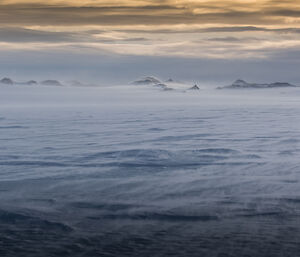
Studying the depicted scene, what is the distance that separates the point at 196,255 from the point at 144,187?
271cm

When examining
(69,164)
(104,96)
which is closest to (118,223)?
(69,164)

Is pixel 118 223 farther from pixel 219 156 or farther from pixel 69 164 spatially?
pixel 219 156

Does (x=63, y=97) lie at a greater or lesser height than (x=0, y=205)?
lesser

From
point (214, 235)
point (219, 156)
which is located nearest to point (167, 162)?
point (219, 156)

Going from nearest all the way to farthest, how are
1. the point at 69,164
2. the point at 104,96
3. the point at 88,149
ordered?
the point at 69,164 < the point at 88,149 < the point at 104,96

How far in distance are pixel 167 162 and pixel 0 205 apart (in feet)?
11.9

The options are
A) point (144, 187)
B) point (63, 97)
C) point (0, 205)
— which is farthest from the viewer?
point (63, 97)

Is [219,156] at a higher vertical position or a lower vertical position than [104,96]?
higher

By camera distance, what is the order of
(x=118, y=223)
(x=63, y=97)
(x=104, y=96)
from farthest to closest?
(x=104, y=96), (x=63, y=97), (x=118, y=223)

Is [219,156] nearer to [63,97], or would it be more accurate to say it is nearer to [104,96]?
[63,97]

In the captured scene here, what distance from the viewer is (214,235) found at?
4926 millimetres

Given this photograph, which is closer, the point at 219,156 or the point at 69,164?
the point at 69,164

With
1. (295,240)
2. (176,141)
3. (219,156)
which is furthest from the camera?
(176,141)

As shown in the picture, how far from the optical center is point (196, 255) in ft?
14.4
